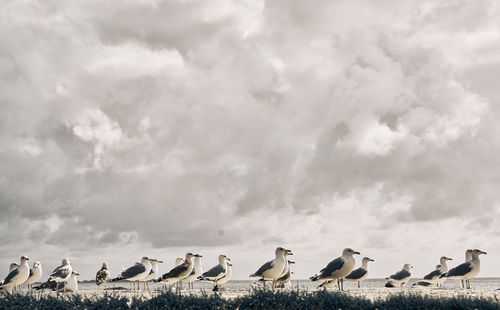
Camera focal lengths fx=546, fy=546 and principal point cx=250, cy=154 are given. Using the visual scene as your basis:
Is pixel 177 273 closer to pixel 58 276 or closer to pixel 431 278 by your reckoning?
pixel 58 276

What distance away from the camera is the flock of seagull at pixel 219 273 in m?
27.3

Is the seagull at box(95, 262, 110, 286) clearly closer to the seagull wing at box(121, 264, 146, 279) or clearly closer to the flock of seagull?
the flock of seagull

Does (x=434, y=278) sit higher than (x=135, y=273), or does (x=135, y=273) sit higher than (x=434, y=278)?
(x=135, y=273)

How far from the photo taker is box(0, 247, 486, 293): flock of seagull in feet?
89.6

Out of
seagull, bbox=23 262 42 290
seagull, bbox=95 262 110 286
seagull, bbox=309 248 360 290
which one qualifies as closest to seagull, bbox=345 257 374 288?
seagull, bbox=309 248 360 290

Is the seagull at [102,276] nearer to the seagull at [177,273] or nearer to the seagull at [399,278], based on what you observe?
the seagull at [177,273]

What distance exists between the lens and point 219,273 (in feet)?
101

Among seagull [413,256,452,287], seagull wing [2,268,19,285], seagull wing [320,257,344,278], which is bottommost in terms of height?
seagull [413,256,452,287]

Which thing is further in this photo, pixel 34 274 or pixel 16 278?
pixel 34 274

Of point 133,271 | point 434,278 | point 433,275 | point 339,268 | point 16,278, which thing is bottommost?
point 434,278

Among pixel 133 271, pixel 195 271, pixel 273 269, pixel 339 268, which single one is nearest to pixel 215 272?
pixel 195 271

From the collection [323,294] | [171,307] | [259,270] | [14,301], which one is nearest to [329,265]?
[259,270]

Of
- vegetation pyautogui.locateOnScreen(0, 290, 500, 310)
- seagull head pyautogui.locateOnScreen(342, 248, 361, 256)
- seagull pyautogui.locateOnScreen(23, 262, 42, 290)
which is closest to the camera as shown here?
vegetation pyautogui.locateOnScreen(0, 290, 500, 310)

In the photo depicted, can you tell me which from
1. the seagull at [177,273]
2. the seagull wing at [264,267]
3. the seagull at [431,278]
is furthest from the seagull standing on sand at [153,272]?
the seagull at [431,278]
